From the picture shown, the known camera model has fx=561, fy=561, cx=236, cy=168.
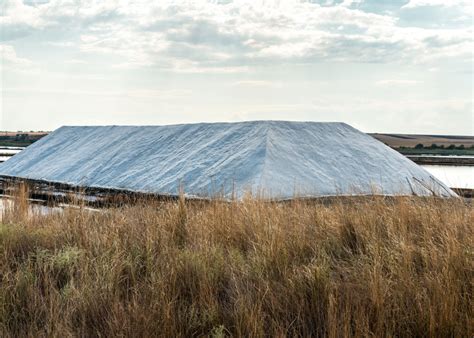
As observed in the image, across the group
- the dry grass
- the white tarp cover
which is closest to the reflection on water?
the white tarp cover

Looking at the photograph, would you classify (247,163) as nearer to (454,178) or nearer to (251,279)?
(251,279)

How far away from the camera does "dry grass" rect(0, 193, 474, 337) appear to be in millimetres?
4285

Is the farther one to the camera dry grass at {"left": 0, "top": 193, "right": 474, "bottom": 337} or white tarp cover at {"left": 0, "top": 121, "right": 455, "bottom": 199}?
white tarp cover at {"left": 0, "top": 121, "right": 455, "bottom": 199}

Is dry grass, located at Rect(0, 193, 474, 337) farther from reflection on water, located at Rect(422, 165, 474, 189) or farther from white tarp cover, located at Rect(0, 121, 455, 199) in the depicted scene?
reflection on water, located at Rect(422, 165, 474, 189)

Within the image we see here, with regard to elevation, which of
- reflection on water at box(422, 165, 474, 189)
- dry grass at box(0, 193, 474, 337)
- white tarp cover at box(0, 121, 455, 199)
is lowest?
dry grass at box(0, 193, 474, 337)

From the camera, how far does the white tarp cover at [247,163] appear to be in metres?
13.5

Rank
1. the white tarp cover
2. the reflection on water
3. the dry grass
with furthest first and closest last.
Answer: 1. the reflection on water
2. the white tarp cover
3. the dry grass

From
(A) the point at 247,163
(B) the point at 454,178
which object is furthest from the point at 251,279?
(B) the point at 454,178

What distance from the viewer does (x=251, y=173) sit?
44.4 feet

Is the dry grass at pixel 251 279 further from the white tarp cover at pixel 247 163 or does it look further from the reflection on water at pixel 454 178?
the reflection on water at pixel 454 178

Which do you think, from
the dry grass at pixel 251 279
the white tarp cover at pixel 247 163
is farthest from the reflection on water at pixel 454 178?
the dry grass at pixel 251 279

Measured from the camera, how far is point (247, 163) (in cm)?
1416

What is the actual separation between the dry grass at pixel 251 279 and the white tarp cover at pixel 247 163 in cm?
464

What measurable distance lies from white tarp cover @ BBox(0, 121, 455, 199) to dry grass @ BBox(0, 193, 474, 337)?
15.2 feet
